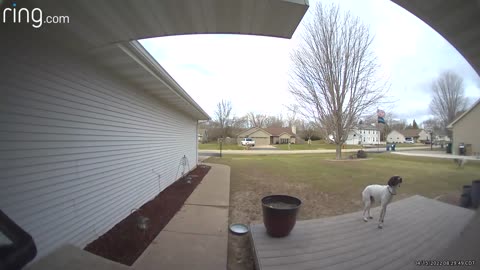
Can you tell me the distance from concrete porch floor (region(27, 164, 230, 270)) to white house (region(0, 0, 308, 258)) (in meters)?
0.39

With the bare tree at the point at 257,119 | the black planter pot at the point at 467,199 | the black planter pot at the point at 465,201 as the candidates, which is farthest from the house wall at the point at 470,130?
the bare tree at the point at 257,119

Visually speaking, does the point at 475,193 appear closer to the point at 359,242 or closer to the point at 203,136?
the point at 359,242

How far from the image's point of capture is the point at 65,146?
2.63 metres

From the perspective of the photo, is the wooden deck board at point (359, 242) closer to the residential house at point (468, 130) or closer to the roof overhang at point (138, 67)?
the roof overhang at point (138, 67)

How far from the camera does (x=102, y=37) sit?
225 cm

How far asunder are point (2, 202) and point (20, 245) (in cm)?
115

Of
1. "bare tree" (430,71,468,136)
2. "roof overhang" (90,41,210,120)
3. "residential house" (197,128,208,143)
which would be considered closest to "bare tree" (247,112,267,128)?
"residential house" (197,128,208,143)

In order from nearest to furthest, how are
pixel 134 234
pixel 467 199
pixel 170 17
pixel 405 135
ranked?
pixel 170 17
pixel 134 234
pixel 467 199
pixel 405 135

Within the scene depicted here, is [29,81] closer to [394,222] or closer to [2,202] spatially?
[2,202]

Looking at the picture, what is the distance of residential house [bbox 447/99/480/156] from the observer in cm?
1136

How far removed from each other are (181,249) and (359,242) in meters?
2.65

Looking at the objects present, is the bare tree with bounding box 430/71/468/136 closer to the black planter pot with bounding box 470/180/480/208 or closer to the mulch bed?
the black planter pot with bounding box 470/180/480/208

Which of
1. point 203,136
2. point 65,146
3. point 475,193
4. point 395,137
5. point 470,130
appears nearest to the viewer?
point 65,146

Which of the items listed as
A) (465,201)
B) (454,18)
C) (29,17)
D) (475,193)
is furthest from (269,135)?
(29,17)
